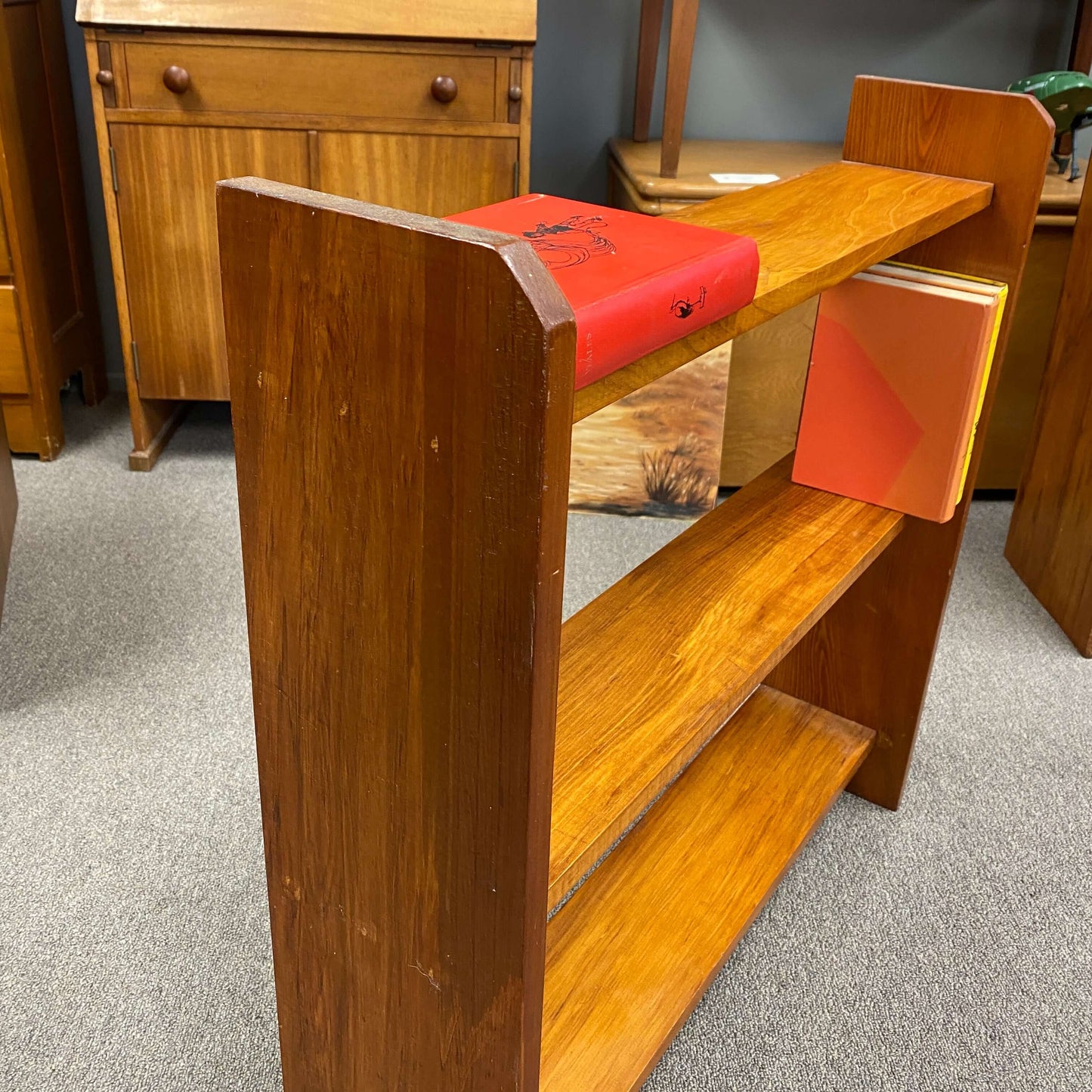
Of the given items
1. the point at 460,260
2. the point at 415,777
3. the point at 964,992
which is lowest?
the point at 964,992

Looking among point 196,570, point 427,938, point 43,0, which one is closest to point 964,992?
point 427,938

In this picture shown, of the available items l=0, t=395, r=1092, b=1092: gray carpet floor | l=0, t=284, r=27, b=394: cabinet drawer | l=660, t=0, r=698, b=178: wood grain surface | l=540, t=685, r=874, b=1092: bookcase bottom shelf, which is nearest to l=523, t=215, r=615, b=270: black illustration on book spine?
l=540, t=685, r=874, b=1092: bookcase bottom shelf

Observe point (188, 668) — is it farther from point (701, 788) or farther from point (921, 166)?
point (921, 166)

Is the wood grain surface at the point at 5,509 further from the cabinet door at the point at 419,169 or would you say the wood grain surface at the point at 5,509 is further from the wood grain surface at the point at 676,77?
the wood grain surface at the point at 676,77

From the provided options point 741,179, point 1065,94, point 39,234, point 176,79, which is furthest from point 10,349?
point 1065,94

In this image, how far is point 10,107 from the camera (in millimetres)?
2166

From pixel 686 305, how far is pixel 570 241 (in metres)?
0.10

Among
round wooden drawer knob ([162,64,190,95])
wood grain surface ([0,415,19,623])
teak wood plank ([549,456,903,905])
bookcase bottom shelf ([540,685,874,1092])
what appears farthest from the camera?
round wooden drawer knob ([162,64,190,95])

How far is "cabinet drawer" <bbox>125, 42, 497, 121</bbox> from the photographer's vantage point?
6.70 ft

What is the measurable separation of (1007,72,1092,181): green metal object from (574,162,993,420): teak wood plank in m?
1.15

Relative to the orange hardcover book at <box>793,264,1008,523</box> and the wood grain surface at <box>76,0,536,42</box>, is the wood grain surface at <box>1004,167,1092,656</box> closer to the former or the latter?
the orange hardcover book at <box>793,264,1008,523</box>

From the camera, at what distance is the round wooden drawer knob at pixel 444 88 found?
6.73ft

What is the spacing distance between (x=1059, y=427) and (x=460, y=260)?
5.82ft

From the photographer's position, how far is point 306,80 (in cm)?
206
